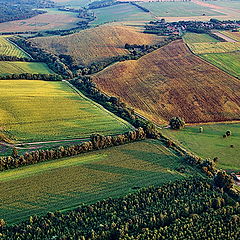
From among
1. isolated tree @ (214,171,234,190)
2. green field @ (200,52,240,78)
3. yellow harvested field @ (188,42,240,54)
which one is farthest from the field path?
isolated tree @ (214,171,234,190)

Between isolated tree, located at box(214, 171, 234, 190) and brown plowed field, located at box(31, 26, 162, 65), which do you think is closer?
isolated tree, located at box(214, 171, 234, 190)

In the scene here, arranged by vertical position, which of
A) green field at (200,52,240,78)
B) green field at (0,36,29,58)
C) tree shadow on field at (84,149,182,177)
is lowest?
tree shadow on field at (84,149,182,177)

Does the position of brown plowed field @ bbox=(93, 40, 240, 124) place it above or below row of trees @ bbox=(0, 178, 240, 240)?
above

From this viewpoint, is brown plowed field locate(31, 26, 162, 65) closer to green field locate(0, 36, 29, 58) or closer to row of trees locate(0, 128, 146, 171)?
green field locate(0, 36, 29, 58)

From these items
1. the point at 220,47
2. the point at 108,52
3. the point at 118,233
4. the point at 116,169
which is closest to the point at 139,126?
the point at 116,169

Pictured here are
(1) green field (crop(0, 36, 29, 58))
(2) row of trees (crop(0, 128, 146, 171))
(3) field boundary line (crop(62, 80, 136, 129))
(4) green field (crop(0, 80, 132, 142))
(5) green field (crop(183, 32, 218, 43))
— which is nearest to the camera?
(2) row of trees (crop(0, 128, 146, 171))
